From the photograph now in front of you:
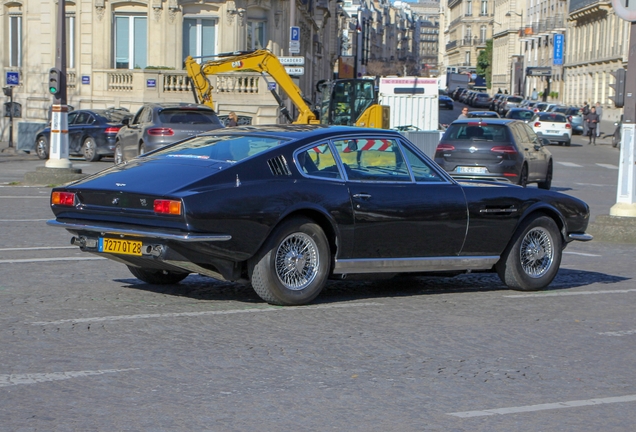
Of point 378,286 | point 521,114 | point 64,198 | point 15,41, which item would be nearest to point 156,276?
point 64,198

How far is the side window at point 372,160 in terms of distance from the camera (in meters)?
9.12

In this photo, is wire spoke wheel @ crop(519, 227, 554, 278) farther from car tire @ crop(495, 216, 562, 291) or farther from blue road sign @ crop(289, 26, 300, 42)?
blue road sign @ crop(289, 26, 300, 42)

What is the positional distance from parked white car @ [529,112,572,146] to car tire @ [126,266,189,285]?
144 ft

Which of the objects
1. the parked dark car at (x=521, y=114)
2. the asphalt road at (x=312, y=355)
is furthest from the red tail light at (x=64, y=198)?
the parked dark car at (x=521, y=114)

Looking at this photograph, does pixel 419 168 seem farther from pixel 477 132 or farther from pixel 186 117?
pixel 186 117

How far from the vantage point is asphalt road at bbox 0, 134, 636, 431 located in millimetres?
5609

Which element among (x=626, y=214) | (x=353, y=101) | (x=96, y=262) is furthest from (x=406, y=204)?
(x=353, y=101)

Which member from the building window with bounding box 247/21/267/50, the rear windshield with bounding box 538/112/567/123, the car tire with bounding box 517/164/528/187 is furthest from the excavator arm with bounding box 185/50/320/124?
the rear windshield with bounding box 538/112/567/123

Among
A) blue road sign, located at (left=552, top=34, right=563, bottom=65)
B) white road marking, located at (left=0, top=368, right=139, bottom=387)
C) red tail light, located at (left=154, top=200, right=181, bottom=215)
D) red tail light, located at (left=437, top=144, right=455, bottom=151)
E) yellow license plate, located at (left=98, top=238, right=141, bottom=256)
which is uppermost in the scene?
blue road sign, located at (left=552, top=34, right=563, bottom=65)

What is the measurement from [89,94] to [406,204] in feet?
126

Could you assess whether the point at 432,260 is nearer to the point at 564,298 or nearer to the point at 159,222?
the point at 564,298

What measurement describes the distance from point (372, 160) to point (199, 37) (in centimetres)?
3786

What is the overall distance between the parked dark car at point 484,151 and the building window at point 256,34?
25.7 meters

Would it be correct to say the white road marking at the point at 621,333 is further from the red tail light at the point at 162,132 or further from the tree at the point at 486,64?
the tree at the point at 486,64
